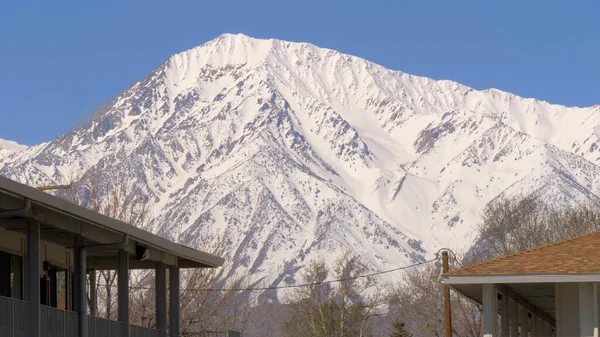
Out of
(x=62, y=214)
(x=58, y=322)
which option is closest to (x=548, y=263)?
(x=58, y=322)

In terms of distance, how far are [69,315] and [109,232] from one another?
1794 millimetres

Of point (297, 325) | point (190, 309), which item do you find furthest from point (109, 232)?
point (297, 325)

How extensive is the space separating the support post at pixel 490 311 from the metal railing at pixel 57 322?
849 cm

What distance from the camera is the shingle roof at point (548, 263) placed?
28.1 meters

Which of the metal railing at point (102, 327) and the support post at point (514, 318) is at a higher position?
the support post at point (514, 318)

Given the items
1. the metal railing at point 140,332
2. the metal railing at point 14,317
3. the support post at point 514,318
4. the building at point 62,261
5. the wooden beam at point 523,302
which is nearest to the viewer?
the metal railing at point 14,317

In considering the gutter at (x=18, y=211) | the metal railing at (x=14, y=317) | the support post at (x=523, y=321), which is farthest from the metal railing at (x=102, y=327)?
the support post at (x=523, y=321)

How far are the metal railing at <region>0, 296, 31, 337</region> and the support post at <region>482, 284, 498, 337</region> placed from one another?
10.3 m

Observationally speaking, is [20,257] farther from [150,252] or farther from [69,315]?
[150,252]

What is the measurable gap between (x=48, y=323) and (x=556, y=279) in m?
10.1

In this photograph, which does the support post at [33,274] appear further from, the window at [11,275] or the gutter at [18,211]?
the window at [11,275]

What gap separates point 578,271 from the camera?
27828 millimetres

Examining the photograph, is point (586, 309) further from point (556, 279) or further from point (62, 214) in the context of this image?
point (62, 214)

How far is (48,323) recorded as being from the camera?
2259 cm
